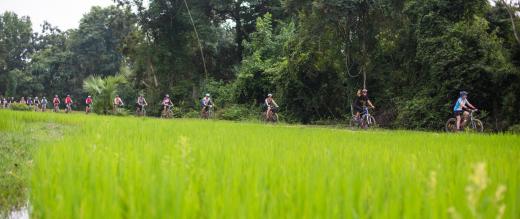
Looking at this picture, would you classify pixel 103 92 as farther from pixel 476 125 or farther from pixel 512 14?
pixel 512 14

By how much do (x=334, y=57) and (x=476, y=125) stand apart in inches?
323

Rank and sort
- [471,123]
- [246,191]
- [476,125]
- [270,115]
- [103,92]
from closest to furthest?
[246,191]
[471,123]
[476,125]
[270,115]
[103,92]

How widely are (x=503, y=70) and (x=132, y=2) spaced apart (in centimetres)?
2562

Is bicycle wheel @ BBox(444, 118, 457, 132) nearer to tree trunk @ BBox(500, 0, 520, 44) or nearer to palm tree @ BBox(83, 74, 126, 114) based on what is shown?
tree trunk @ BBox(500, 0, 520, 44)

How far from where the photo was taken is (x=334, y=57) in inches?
818

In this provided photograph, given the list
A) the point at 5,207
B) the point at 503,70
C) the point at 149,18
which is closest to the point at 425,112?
the point at 503,70

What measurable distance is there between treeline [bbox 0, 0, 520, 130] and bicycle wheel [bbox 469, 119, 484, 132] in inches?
82.6

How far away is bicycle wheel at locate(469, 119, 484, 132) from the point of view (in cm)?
1349

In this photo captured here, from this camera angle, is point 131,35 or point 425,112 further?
point 131,35

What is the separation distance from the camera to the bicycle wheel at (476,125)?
531 inches

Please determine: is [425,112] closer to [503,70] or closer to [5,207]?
[503,70]

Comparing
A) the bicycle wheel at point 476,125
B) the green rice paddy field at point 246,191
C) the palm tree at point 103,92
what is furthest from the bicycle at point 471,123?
the palm tree at point 103,92

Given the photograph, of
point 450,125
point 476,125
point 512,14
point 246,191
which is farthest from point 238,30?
point 246,191

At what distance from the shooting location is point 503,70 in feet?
48.4
